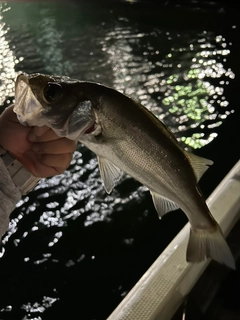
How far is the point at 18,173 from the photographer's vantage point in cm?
147

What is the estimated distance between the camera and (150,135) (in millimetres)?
1254

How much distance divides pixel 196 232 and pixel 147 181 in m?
0.26

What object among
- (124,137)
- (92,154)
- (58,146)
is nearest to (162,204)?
(124,137)

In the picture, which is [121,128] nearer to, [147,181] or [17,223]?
[147,181]

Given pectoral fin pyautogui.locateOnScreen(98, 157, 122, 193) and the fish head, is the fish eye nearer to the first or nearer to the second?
the fish head

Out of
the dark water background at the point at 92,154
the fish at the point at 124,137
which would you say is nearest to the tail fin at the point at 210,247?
the fish at the point at 124,137

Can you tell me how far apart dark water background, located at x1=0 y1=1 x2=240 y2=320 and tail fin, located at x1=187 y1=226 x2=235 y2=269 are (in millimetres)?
1884

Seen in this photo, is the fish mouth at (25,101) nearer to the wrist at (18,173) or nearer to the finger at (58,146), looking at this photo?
the finger at (58,146)

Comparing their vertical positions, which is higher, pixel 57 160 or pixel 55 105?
pixel 55 105

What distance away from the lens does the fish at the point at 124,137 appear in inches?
46.3

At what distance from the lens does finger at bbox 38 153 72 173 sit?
142 centimetres

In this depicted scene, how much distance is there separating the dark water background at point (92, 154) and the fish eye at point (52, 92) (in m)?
2.30

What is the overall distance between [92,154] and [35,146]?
3334 mm

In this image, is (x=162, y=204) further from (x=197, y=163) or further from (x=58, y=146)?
(x=58, y=146)
